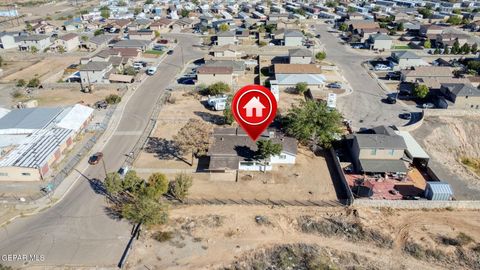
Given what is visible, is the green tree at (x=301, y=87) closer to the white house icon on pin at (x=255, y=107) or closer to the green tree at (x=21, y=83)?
the white house icon on pin at (x=255, y=107)

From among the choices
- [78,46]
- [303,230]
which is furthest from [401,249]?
[78,46]

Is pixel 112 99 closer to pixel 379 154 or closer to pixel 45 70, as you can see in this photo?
pixel 45 70

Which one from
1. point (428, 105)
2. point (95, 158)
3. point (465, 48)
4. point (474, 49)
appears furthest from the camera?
point (474, 49)

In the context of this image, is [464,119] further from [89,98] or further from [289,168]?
[89,98]

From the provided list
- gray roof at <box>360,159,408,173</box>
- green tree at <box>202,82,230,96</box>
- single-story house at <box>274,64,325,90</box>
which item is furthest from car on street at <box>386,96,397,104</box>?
green tree at <box>202,82,230,96</box>

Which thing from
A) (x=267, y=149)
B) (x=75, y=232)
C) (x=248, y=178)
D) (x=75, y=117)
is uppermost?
(x=267, y=149)

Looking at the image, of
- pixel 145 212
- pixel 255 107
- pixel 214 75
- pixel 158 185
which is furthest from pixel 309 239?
pixel 214 75

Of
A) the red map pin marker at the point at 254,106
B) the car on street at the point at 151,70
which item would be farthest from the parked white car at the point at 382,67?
the red map pin marker at the point at 254,106
